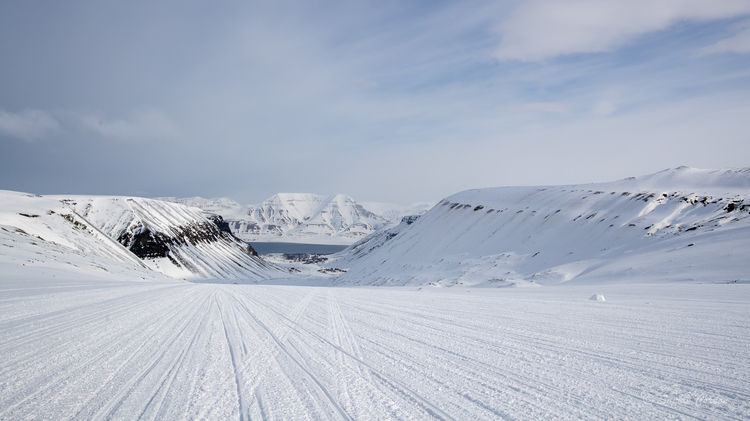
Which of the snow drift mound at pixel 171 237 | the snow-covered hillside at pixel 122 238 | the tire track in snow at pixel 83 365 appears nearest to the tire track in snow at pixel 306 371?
the tire track in snow at pixel 83 365

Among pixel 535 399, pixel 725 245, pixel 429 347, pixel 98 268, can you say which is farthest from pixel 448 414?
pixel 98 268

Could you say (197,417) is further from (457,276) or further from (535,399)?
(457,276)

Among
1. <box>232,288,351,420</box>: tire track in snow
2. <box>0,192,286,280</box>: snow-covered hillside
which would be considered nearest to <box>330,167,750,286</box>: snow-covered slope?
<box>232,288,351,420</box>: tire track in snow

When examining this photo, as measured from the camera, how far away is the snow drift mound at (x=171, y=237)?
74.0 meters

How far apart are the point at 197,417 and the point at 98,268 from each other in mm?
30878

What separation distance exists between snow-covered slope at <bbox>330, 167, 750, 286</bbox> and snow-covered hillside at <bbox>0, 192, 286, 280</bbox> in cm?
3377

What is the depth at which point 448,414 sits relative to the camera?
3.98 metres

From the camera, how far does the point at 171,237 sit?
85.0 meters

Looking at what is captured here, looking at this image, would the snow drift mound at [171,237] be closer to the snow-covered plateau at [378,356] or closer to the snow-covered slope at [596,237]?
the snow-covered slope at [596,237]

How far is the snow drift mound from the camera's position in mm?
74000

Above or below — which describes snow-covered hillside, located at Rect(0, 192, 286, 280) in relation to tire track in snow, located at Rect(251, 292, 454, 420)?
above

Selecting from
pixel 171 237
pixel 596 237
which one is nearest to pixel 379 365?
pixel 596 237

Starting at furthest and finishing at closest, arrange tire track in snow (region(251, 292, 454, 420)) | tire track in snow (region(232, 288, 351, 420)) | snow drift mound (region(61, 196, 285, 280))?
snow drift mound (region(61, 196, 285, 280)) → tire track in snow (region(232, 288, 351, 420)) → tire track in snow (region(251, 292, 454, 420))

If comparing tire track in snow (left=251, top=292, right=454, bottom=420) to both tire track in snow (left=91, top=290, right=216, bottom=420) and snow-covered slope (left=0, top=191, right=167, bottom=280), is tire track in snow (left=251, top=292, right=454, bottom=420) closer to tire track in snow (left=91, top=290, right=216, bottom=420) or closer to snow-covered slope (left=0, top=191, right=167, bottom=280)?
tire track in snow (left=91, top=290, right=216, bottom=420)
